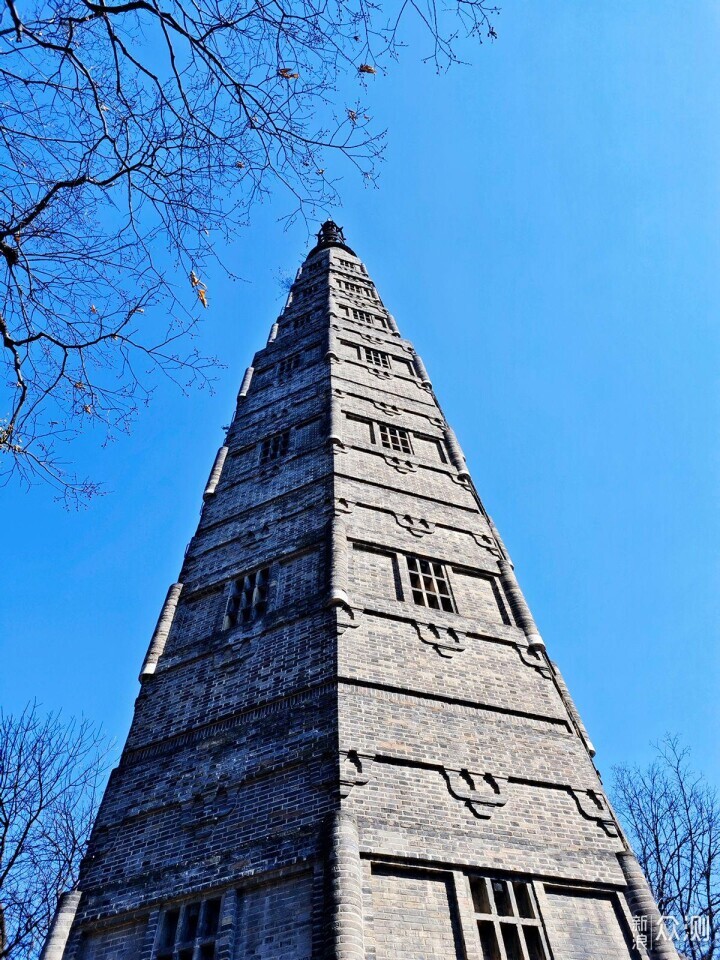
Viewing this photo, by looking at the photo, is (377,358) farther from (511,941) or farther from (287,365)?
(511,941)

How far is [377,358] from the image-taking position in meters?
20.0

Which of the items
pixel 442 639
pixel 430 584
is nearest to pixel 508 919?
pixel 442 639

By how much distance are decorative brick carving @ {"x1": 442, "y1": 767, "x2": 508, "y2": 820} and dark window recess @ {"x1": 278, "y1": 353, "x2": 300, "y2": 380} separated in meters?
12.7

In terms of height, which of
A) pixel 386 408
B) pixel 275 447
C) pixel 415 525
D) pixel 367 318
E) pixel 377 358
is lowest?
pixel 415 525

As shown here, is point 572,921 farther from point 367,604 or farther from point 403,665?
point 367,604

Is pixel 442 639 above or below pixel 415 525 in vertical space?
below

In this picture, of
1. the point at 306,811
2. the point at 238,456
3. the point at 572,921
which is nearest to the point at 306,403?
the point at 238,456

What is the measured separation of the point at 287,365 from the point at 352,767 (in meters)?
13.6

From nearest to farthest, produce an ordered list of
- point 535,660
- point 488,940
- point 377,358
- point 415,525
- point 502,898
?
1. point 488,940
2. point 502,898
3. point 535,660
4. point 415,525
5. point 377,358

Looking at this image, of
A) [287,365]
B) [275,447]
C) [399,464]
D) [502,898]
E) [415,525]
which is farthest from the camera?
[287,365]

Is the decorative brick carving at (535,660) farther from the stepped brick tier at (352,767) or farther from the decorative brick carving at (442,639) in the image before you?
the decorative brick carving at (442,639)

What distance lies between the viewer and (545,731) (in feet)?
32.1

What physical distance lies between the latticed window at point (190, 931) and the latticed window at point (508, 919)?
8.83ft

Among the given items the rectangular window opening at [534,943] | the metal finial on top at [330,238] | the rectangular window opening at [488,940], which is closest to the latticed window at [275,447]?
the rectangular window opening at [488,940]
